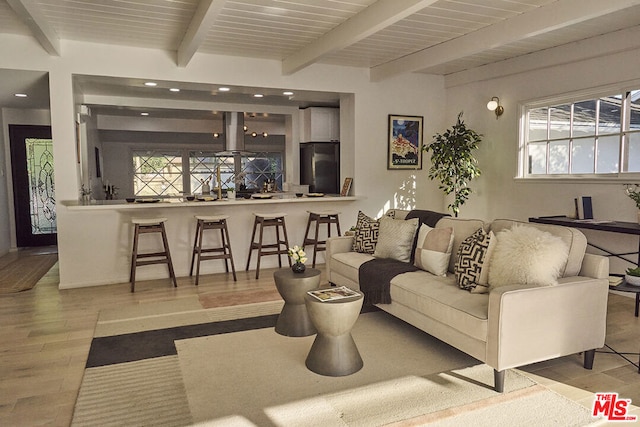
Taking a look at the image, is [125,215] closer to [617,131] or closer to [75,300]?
[75,300]

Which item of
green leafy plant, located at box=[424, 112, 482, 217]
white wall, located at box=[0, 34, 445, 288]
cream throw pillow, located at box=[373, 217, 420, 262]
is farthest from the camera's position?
green leafy plant, located at box=[424, 112, 482, 217]

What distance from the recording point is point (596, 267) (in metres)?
2.79

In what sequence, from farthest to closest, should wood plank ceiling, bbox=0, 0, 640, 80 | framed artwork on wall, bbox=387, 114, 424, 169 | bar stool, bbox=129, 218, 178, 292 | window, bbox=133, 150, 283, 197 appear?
window, bbox=133, 150, 283, 197 → framed artwork on wall, bbox=387, 114, 424, 169 → bar stool, bbox=129, 218, 178, 292 → wood plank ceiling, bbox=0, 0, 640, 80

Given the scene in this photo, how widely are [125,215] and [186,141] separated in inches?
178

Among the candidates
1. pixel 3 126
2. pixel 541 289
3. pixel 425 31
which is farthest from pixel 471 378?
pixel 3 126

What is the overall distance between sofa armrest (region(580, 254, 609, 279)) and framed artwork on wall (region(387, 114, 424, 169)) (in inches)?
141

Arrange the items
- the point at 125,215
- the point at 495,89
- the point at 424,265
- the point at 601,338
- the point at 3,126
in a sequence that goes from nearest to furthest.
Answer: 1. the point at 601,338
2. the point at 424,265
3. the point at 125,215
4. the point at 495,89
5. the point at 3,126

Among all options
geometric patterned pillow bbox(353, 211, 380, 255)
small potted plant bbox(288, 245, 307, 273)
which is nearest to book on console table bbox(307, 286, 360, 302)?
small potted plant bbox(288, 245, 307, 273)

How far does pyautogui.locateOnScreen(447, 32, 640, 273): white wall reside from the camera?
4391 mm

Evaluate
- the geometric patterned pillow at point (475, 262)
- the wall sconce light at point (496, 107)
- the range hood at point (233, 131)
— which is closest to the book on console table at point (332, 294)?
the geometric patterned pillow at point (475, 262)

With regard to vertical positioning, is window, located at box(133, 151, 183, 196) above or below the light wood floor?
above

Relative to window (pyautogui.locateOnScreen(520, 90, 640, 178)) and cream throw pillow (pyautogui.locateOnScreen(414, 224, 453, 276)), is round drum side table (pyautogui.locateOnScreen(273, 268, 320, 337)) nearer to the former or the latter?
cream throw pillow (pyautogui.locateOnScreen(414, 224, 453, 276))

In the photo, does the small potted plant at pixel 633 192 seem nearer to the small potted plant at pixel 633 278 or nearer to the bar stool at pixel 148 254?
the small potted plant at pixel 633 278

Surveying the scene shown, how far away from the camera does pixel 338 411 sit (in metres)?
2.33
